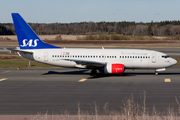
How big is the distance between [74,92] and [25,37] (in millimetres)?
14350

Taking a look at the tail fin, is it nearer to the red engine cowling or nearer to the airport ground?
the airport ground

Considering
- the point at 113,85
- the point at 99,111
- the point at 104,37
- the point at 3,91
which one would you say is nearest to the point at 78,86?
the point at 113,85

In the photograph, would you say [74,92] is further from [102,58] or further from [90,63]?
[102,58]

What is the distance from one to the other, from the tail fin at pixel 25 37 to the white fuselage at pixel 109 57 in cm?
126

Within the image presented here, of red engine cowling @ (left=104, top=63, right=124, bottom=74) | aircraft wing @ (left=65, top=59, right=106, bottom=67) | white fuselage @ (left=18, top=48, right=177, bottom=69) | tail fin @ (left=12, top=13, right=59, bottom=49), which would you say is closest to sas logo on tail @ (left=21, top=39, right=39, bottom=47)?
tail fin @ (left=12, top=13, right=59, bottom=49)

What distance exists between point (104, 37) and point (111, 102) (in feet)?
385

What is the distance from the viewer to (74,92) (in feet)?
73.4

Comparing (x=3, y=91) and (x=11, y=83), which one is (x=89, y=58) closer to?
(x=11, y=83)

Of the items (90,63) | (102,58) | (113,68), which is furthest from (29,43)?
(113,68)

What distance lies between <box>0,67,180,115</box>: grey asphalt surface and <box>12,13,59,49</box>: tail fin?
12.7 ft

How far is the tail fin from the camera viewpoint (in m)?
32.8

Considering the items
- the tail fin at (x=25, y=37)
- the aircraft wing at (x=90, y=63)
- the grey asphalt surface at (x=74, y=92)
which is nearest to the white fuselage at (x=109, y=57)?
the aircraft wing at (x=90, y=63)

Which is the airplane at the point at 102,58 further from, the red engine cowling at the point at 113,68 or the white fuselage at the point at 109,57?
the red engine cowling at the point at 113,68

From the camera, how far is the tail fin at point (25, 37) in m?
32.8
